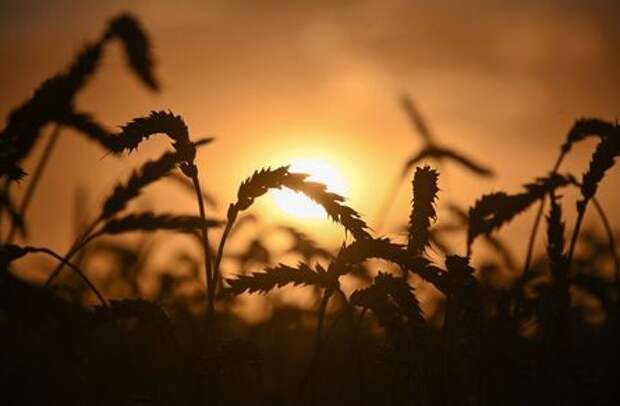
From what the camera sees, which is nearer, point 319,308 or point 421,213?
point 421,213

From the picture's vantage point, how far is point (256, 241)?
761cm

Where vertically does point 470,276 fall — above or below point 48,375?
above

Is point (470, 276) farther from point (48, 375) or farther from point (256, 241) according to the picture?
point (256, 241)

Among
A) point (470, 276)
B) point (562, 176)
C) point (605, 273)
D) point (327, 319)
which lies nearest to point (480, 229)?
point (562, 176)

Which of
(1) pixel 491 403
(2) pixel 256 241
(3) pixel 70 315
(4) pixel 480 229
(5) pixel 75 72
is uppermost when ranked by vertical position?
(2) pixel 256 241

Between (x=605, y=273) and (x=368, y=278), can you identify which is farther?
(x=605, y=273)

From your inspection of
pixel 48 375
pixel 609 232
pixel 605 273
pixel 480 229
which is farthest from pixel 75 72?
pixel 605 273

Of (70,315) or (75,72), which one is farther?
(75,72)

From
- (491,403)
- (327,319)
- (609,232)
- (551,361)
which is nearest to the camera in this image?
(551,361)

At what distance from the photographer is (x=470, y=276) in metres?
3.38

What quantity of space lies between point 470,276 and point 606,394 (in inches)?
73.3

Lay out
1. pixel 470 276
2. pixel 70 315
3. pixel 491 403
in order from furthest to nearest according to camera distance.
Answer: pixel 491 403
pixel 470 276
pixel 70 315

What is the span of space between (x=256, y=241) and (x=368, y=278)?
104 centimetres

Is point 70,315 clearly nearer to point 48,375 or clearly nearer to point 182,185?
point 48,375
